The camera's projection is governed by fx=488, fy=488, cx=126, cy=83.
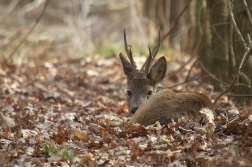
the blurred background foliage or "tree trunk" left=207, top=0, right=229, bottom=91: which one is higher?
the blurred background foliage

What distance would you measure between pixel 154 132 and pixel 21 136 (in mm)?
1806

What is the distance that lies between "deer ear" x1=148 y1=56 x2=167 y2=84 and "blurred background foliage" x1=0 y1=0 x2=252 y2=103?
4.54ft

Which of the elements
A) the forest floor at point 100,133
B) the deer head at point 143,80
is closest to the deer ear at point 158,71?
the deer head at point 143,80

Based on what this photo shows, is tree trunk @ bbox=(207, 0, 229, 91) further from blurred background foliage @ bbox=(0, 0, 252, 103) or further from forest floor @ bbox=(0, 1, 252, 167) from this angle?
forest floor @ bbox=(0, 1, 252, 167)

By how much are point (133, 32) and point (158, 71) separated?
10.2 meters

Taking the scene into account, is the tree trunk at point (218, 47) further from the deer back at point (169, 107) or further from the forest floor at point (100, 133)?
the deer back at point (169, 107)

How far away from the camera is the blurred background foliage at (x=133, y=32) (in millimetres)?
10602

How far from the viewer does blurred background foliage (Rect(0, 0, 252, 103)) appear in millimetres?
10602

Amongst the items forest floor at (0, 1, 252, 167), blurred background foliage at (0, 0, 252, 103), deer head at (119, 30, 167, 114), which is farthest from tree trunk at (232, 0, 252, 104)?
deer head at (119, 30, 167, 114)

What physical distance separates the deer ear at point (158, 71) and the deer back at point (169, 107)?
7.09 feet

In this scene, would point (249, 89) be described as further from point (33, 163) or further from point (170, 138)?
point (33, 163)

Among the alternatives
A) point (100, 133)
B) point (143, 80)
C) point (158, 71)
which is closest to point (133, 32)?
point (158, 71)

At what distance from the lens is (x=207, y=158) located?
208 inches

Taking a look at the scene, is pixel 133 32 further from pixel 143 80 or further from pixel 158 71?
pixel 143 80
